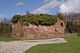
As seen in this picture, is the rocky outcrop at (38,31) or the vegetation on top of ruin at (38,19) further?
the vegetation on top of ruin at (38,19)

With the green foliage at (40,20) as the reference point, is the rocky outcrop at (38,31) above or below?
below

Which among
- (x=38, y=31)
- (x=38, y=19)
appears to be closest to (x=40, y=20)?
(x=38, y=19)

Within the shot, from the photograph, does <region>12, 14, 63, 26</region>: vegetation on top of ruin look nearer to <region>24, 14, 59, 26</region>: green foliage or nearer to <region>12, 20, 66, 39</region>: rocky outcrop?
<region>24, 14, 59, 26</region>: green foliage

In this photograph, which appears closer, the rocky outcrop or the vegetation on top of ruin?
the rocky outcrop

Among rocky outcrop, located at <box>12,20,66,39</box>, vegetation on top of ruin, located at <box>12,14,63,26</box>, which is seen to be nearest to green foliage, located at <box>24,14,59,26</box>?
vegetation on top of ruin, located at <box>12,14,63,26</box>

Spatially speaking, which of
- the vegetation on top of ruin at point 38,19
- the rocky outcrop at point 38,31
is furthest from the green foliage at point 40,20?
the rocky outcrop at point 38,31

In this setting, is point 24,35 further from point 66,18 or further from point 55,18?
point 66,18

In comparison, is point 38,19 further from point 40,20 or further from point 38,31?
point 38,31

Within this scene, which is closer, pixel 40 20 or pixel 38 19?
pixel 40 20

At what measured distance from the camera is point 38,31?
38.8 m

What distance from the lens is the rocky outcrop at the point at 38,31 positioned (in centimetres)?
3837

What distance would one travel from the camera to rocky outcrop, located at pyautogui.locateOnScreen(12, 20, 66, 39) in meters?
38.4

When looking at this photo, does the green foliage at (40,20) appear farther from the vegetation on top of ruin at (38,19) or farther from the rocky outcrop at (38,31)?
the rocky outcrop at (38,31)

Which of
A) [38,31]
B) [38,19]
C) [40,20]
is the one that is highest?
[38,19]
